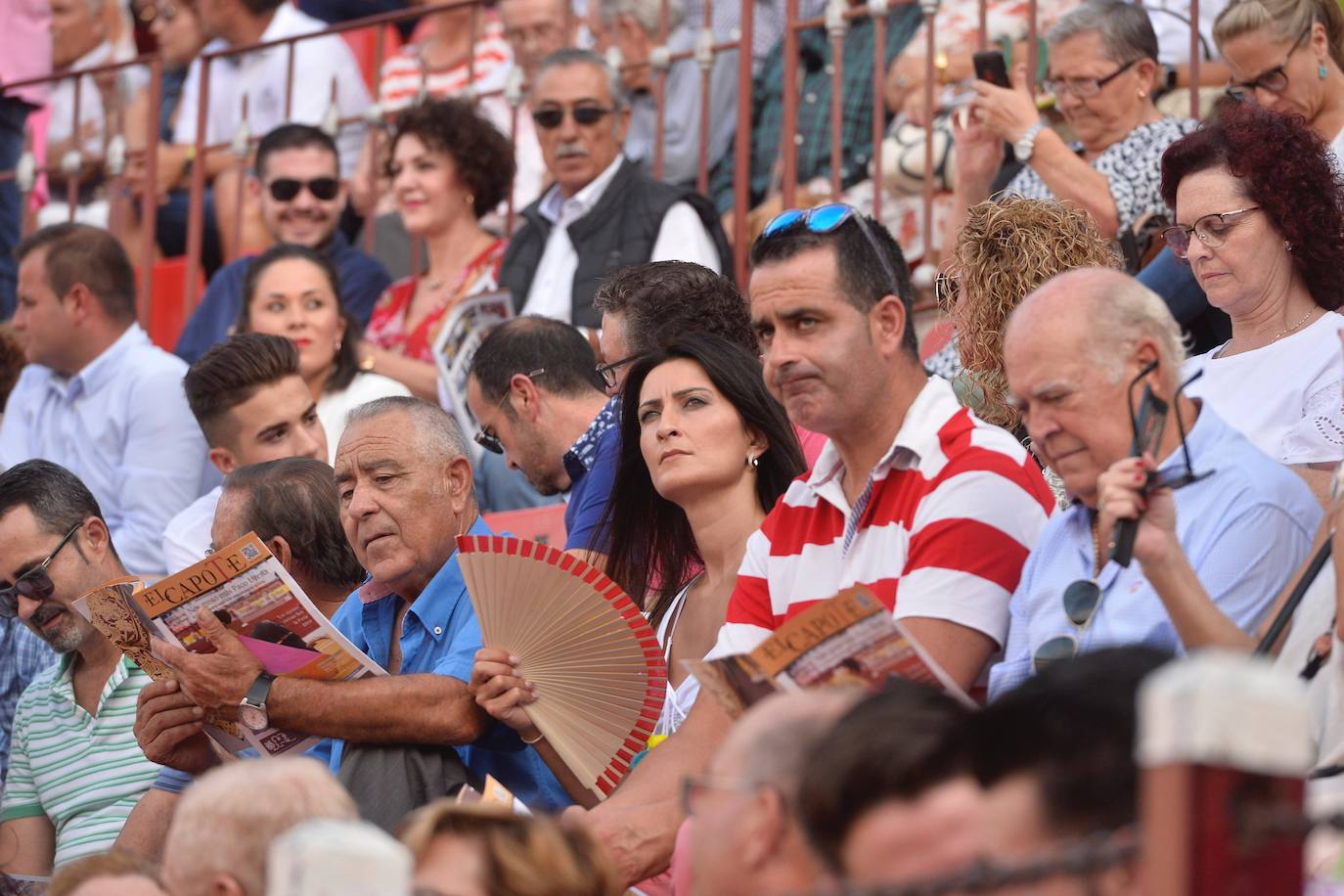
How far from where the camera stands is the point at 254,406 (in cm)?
653

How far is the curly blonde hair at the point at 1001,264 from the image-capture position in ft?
16.0

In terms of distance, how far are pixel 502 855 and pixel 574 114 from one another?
4.95 m

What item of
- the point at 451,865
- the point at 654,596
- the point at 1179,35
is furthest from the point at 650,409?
the point at 1179,35

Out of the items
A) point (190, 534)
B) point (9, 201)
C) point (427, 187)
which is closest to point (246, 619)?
point (190, 534)

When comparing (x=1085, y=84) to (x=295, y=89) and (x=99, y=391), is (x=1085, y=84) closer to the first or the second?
(x=99, y=391)

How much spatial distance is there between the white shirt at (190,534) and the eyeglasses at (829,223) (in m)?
2.41

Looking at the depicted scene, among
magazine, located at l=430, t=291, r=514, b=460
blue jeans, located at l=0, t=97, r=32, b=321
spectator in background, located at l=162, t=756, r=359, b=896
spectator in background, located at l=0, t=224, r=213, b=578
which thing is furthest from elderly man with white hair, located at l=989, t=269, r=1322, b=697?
blue jeans, located at l=0, t=97, r=32, b=321

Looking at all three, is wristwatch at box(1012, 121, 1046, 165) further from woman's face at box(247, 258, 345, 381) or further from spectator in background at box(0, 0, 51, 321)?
spectator in background at box(0, 0, 51, 321)

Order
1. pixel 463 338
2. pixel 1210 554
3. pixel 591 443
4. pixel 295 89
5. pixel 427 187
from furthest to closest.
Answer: pixel 295 89
pixel 427 187
pixel 463 338
pixel 591 443
pixel 1210 554

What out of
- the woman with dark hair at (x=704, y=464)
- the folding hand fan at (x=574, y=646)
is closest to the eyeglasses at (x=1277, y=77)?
the woman with dark hair at (x=704, y=464)

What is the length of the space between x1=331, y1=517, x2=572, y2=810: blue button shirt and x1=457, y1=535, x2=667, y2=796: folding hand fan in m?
0.18

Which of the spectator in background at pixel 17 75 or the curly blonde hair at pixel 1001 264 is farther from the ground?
the spectator in background at pixel 17 75

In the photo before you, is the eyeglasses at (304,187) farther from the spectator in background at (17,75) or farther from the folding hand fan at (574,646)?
the folding hand fan at (574,646)

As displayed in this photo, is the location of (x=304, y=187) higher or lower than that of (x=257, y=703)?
higher
